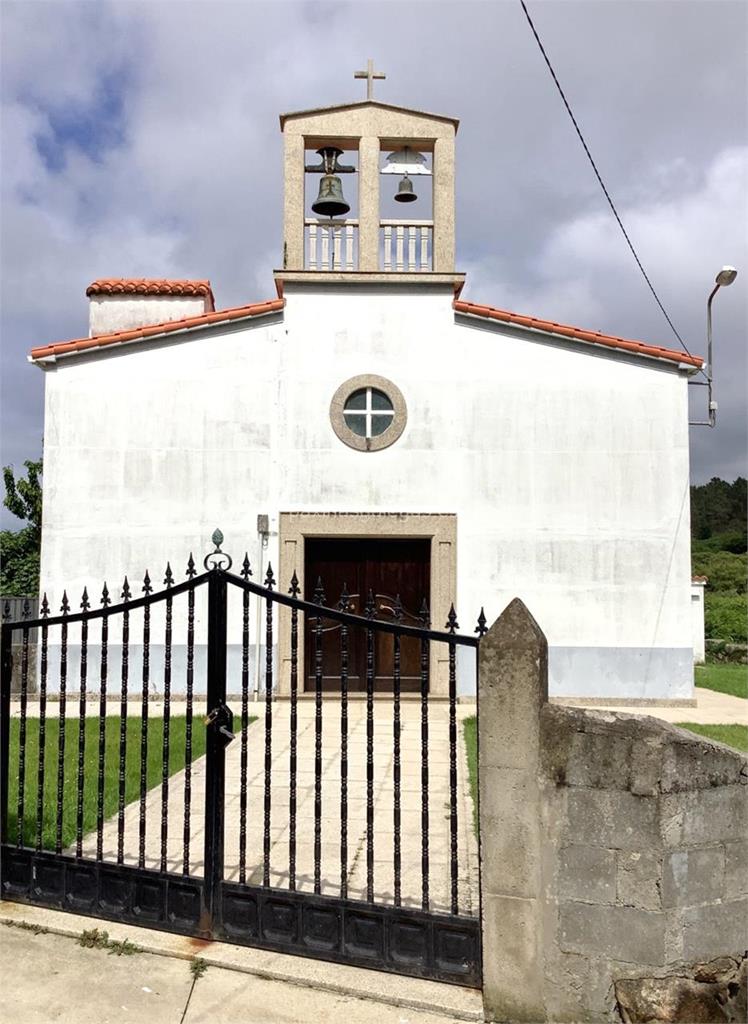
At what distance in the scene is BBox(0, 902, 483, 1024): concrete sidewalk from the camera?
365 cm

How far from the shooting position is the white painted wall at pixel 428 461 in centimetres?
1326

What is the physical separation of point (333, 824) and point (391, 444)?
25.8 feet

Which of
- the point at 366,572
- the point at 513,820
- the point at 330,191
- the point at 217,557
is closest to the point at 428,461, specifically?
the point at 366,572

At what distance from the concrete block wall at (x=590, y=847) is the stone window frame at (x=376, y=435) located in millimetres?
Answer: 9885

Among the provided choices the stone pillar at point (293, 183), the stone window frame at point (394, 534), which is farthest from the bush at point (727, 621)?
the stone pillar at point (293, 183)

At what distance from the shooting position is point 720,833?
3678 mm

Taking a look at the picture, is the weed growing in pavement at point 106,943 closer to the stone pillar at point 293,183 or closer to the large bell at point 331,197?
the stone pillar at point 293,183

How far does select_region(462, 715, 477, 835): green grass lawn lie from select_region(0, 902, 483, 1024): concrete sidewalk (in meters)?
2.53

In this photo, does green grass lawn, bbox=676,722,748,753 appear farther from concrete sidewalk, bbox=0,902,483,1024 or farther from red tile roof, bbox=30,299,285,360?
red tile roof, bbox=30,299,285,360

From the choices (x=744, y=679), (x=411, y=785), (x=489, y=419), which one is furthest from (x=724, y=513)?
(x=411, y=785)

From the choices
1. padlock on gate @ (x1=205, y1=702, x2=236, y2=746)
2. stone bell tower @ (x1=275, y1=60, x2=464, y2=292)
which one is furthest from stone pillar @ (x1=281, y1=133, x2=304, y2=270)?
padlock on gate @ (x1=205, y1=702, x2=236, y2=746)

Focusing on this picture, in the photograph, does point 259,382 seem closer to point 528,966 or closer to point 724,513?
point 528,966

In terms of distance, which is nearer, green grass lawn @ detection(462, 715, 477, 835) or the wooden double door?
green grass lawn @ detection(462, 715, 477, 835)

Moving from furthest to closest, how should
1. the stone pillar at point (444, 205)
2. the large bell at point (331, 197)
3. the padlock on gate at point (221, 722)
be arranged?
the stone pillar at point (444, 205), the large bell at point (331, 197), the padlock on gate at point (221, 722)
